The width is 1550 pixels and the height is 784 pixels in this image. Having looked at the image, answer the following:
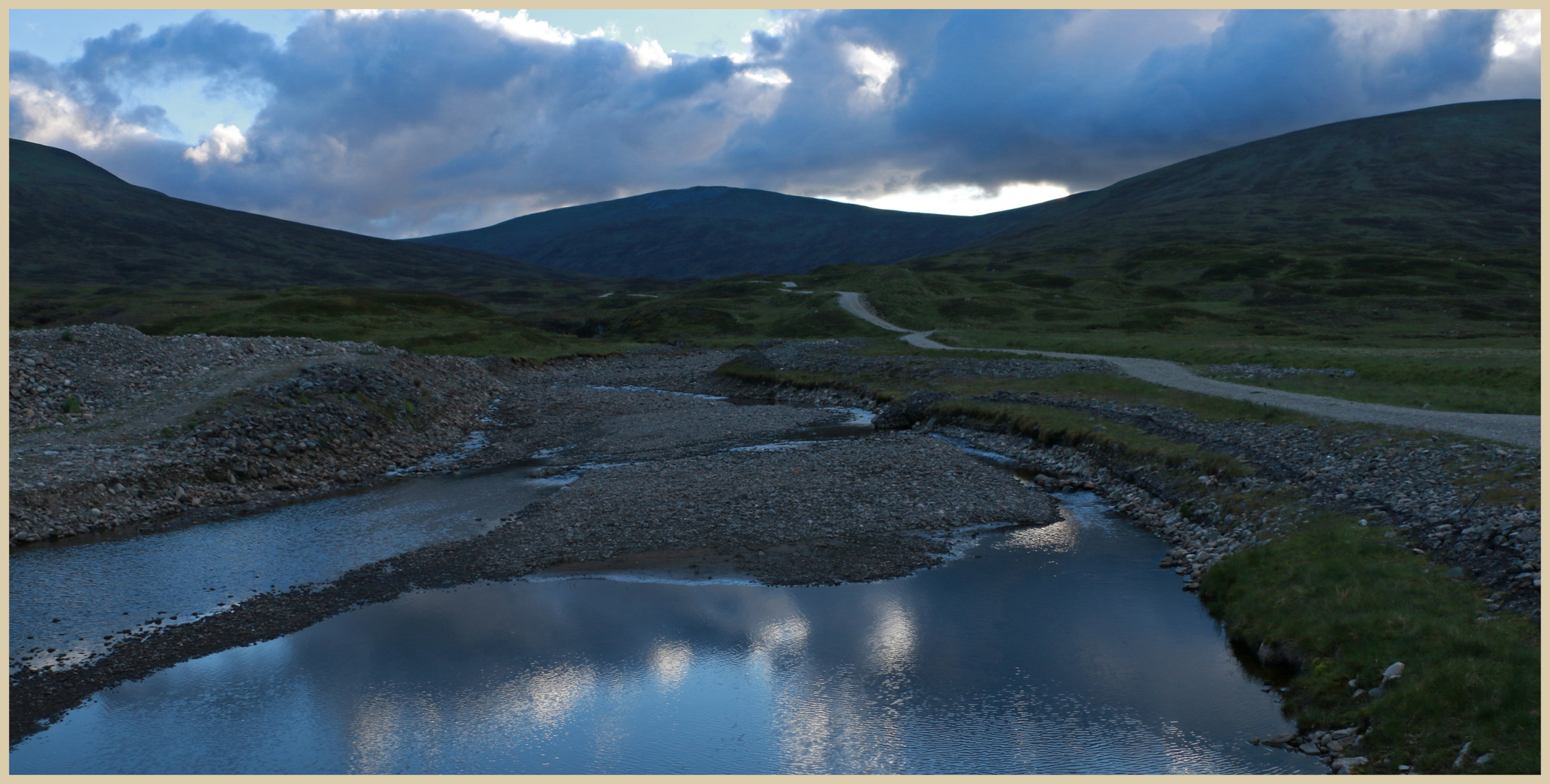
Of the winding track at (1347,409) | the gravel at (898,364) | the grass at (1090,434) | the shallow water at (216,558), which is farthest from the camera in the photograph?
the gravel at (898,364)

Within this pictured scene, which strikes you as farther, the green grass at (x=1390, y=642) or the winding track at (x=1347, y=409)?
the winding track at (x=1347, y=409)

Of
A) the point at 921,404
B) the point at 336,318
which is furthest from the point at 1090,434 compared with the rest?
the point at 336,318

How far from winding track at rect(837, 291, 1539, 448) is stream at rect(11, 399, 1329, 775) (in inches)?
518

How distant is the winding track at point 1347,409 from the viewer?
28156 millimetres

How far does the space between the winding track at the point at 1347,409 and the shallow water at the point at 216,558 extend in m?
34.0

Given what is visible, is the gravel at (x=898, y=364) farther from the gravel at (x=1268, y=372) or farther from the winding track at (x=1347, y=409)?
the gravel at (x=1268, y=372)

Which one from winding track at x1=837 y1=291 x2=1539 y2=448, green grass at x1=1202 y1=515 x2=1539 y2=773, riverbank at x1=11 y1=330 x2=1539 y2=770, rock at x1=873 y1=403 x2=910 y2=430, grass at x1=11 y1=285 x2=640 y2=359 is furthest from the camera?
grass at x1=11 y1=285 x2=640 y2=359

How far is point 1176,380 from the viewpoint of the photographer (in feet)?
163

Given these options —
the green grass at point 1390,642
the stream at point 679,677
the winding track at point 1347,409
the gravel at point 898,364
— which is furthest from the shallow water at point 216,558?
the gravel at point 898,364

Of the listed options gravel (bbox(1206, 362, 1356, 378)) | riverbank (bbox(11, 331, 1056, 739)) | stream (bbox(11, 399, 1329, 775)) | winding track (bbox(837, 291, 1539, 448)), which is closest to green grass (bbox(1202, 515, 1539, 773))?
stream (bbox(11, 399, 1329, 775))

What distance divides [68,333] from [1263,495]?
61.3 meters

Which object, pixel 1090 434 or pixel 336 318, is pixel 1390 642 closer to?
pixel 1090 434

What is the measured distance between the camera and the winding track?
2816 centimetres

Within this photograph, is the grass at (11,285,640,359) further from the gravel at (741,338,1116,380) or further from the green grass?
the green grass
